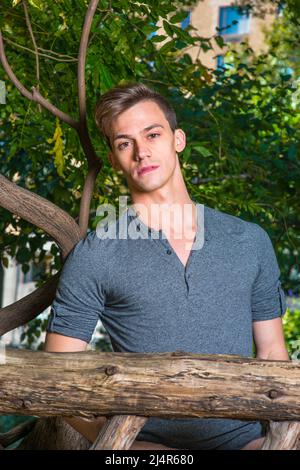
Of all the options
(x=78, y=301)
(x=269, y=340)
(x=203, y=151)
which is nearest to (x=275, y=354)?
(x=269, y=340)

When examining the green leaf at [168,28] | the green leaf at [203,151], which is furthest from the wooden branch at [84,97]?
the green leaf at [203,151]

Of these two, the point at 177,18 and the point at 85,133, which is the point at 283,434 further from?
the point at 177,18

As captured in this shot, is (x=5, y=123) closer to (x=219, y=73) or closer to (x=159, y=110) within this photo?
(x=219, y=73)

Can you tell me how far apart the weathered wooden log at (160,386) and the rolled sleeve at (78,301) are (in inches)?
13.7

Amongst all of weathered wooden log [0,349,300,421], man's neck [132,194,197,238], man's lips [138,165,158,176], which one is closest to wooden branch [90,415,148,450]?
weathered wooden log [0,349,300,421]

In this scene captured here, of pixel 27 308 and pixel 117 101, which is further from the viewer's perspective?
pixel 27 308

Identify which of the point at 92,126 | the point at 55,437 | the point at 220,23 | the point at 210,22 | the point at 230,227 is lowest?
the point at 55,437

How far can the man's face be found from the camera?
2600 millimetres

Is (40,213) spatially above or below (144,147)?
below

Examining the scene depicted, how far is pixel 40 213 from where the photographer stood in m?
2.83

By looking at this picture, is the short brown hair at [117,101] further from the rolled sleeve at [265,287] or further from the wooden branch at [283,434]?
the wooden branch at [283,434]

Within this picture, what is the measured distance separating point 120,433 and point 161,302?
497 millimetres

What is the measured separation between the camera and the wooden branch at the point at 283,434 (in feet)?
6.56
